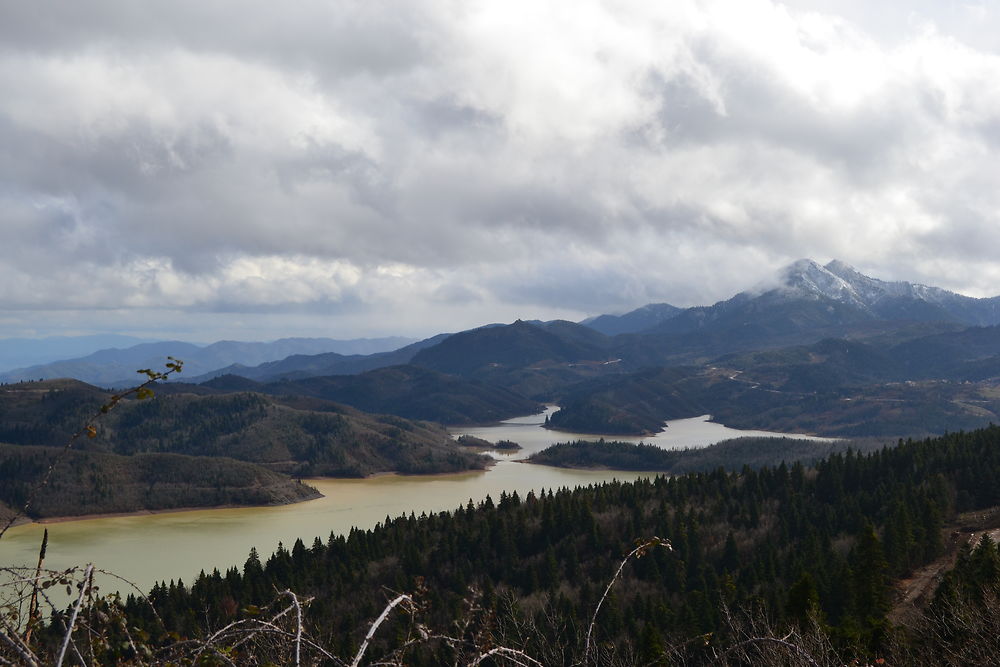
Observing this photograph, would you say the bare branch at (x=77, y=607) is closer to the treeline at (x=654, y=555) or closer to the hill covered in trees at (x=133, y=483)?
the treeline at (x=654, y=555)

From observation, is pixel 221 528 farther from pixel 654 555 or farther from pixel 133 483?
pixel 654 555

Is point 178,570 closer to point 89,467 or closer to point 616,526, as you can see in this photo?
point 616,526

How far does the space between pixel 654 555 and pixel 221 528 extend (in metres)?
87.8

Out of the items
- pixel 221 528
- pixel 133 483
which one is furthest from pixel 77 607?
pixel 133 483

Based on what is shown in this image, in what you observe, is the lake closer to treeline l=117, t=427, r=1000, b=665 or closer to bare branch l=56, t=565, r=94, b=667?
treeline l=117, t=427, r=1000, b=665

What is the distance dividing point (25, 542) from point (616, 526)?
90541 mm

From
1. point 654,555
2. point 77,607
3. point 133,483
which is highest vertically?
point 77,607

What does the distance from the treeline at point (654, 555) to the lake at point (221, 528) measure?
22095mm

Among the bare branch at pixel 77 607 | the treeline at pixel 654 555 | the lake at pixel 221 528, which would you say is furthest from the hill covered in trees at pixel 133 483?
the bare branch at pixel 77 607

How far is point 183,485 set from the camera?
166 m

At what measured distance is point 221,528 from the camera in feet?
439

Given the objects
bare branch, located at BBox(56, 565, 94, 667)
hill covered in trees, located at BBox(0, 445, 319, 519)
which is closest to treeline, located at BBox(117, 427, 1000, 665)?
bare branch, located at BBox(56, 565, 94, 667)

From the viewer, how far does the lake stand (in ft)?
332

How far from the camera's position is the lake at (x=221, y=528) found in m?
101
